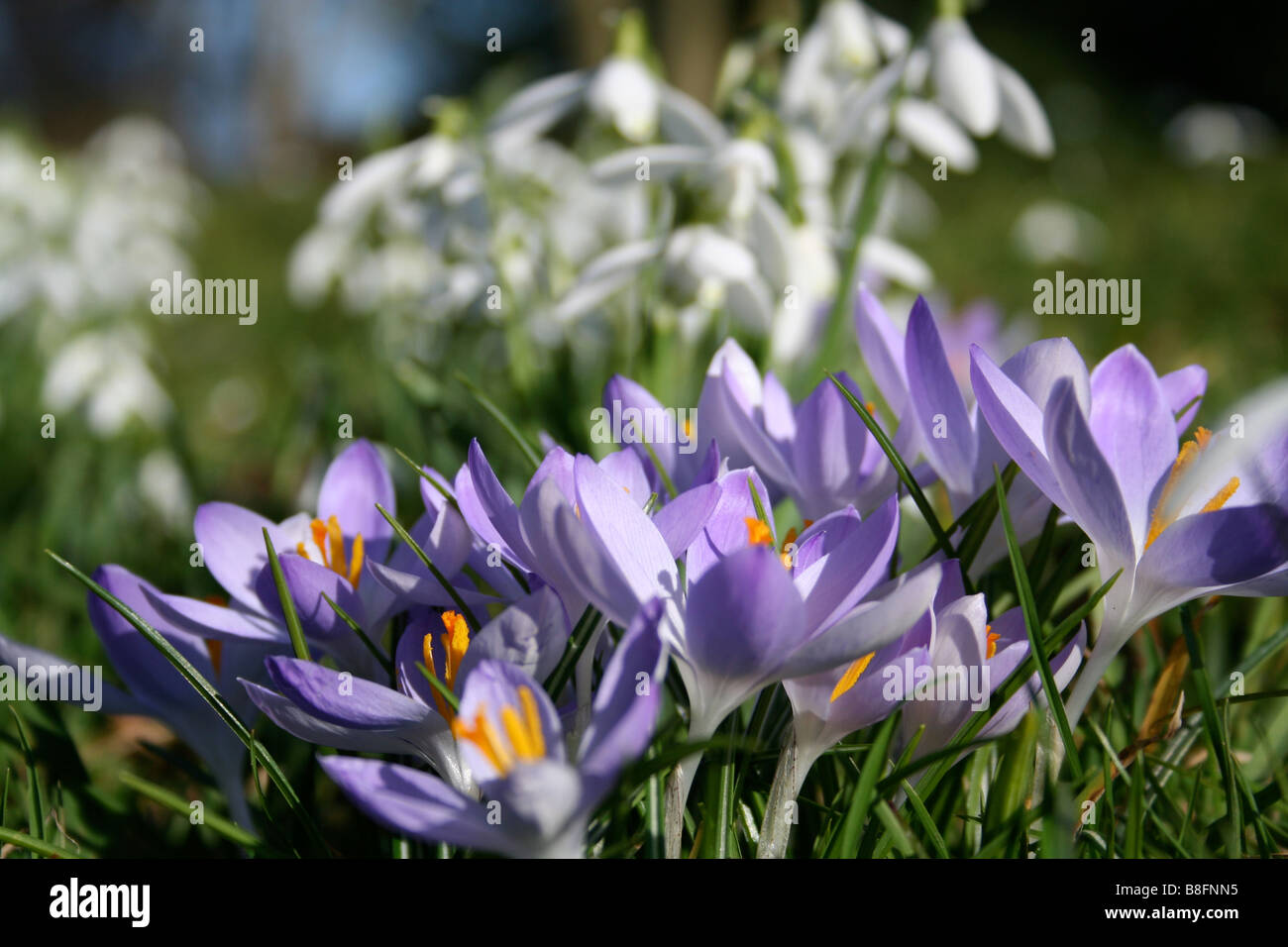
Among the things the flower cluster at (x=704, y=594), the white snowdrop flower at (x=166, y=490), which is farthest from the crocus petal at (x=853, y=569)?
the white snowdrop flower at (x=166, y=490)

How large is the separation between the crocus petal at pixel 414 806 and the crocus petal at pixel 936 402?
40 centimetres

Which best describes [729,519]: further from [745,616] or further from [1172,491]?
[1172,491]

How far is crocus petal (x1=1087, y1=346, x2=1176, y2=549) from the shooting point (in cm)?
64

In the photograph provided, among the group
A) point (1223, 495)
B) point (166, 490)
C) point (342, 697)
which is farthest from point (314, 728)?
point (166, 490)

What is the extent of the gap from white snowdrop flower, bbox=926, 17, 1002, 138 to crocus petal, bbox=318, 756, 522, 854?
3.48 ft

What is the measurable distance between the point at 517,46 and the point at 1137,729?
672 inches

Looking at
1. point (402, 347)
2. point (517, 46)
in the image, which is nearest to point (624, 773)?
point (402, 347)

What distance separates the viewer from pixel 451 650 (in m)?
0.64

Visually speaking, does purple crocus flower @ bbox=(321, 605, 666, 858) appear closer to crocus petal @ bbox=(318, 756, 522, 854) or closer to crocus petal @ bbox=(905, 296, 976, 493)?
crocus petal @ bbox=(318, 756, 522, 854)

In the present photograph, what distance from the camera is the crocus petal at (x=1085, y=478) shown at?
57cm
